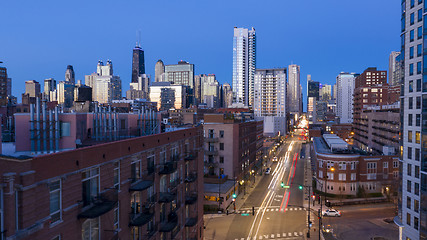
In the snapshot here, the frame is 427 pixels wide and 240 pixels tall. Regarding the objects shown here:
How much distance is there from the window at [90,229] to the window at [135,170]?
410 centimetres

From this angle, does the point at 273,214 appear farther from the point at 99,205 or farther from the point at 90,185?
the point at 90,185

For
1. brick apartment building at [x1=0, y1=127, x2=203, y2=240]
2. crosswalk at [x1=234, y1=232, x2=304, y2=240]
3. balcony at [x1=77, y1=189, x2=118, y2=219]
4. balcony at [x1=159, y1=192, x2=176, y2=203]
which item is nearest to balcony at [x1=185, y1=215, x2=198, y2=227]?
brick apartment building at [x1=0, y1=127, x2=203, y2=240]

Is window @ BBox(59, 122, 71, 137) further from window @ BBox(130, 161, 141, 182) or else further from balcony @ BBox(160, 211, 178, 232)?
balcony @ BBox(160, 211, 178, 232)

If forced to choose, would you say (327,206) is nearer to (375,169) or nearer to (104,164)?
(375,169)

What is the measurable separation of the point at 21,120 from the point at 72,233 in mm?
9100

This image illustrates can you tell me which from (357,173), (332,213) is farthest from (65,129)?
(357,173)

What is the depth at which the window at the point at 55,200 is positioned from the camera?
486 inches

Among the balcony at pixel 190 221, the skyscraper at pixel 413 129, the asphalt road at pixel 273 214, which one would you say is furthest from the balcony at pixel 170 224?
the skyscraper at pixel 413 129

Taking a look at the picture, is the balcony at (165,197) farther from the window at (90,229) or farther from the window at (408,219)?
the window at (408,219)

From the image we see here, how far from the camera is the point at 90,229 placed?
14.8 metres

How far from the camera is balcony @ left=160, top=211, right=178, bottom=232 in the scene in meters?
22.9

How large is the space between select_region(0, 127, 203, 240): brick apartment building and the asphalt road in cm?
2099

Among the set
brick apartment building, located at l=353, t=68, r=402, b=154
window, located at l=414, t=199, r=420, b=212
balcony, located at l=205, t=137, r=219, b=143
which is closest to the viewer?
window, located at l=414, t=199, r=420, b=212

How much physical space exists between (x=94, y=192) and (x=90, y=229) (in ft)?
5.86
